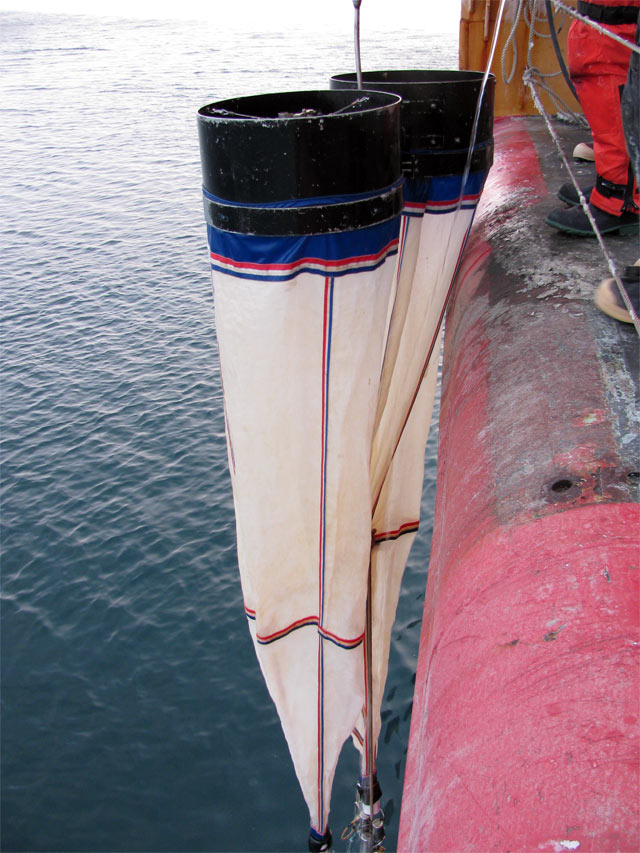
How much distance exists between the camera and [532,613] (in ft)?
5.49

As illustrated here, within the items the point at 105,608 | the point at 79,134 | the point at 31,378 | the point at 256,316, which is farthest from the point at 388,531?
the point at 79,134

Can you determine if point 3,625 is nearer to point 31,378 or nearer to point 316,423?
point 31,378

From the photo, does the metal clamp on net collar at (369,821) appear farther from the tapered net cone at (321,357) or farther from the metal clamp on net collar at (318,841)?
the tapered net cone at (321,357)

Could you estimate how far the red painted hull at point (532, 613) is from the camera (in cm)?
A: 136

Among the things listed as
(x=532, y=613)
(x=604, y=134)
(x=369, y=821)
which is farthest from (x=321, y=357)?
(x=369, y=821)

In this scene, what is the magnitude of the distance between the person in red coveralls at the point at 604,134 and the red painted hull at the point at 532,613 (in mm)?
668

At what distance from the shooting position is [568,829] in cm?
128

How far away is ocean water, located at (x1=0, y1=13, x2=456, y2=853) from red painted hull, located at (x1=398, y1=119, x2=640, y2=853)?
2865 millimetres

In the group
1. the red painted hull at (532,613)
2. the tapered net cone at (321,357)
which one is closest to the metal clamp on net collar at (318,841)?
the tapered net cone at (321,357)

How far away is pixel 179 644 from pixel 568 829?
184 inches

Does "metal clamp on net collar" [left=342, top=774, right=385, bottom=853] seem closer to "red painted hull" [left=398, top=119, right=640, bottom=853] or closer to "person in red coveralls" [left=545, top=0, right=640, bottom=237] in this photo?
"red painted hull" [left=398, top=119, right=640, bottom=853]

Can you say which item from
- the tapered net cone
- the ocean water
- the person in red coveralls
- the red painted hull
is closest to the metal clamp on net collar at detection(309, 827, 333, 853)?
the tapered net cone

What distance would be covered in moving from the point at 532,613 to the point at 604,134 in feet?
7.77

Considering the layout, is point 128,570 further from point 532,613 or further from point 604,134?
point 532,613
